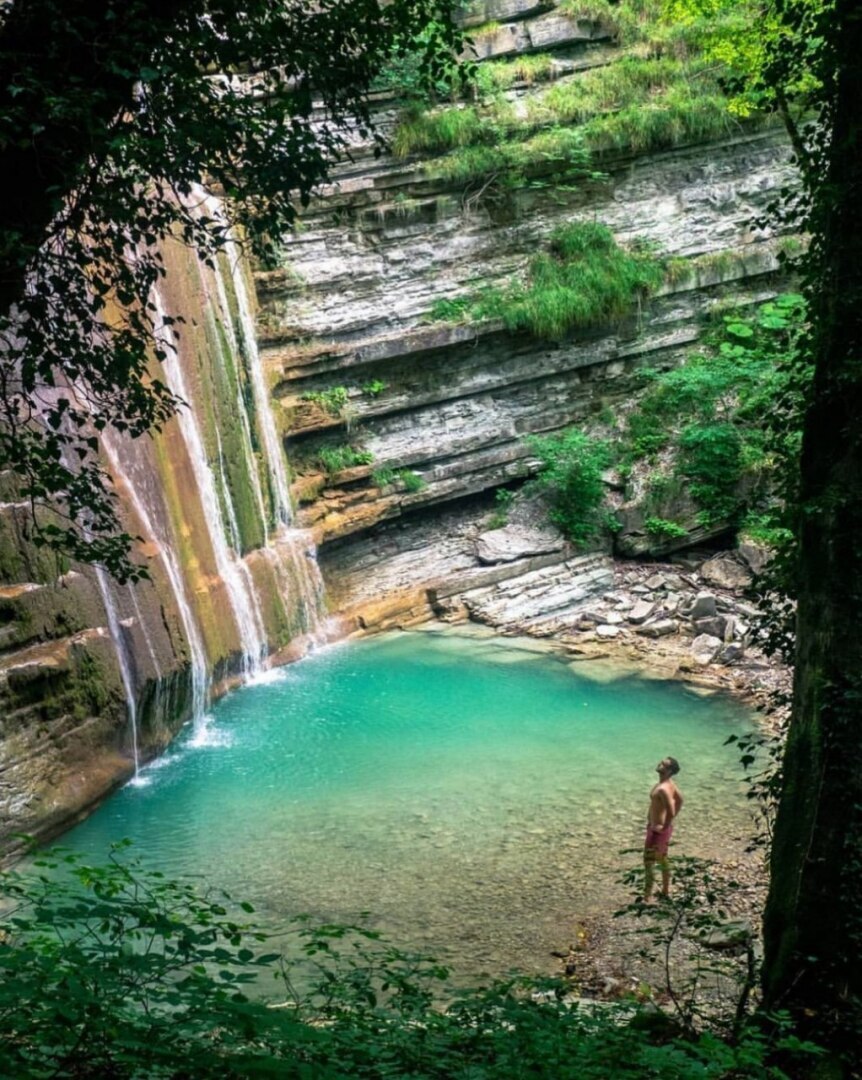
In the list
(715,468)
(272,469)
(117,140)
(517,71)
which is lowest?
(715,468)

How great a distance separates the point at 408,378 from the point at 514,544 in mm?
3233

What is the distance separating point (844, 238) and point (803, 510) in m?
1.28

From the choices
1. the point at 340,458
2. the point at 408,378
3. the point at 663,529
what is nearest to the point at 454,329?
the point at 408,378

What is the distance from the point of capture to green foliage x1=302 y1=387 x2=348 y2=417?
1631 cm

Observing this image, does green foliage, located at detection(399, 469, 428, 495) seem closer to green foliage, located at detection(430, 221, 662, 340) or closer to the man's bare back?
green foliage, located at detection(430, 221, 662, 340)

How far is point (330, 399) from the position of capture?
16375mm

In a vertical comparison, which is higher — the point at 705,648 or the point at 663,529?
the point at 663,529

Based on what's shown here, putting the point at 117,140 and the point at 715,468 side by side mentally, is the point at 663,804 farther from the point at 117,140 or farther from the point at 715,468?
the point at 715,468

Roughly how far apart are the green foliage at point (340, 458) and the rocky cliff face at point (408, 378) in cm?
5

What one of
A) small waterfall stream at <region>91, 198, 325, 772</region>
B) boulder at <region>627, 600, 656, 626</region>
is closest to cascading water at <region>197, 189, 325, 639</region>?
small waterfall stream at <region>91, 198, 325, 772</region>

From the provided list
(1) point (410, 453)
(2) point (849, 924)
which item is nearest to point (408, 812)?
(2) point (849, 924)

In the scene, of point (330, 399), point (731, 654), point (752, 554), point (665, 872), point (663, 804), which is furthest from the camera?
point (330, 399)

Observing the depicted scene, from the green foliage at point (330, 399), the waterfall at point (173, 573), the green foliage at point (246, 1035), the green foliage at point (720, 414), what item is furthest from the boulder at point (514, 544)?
the green foliage at point (246, 1035)

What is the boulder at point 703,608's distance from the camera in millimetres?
14841
